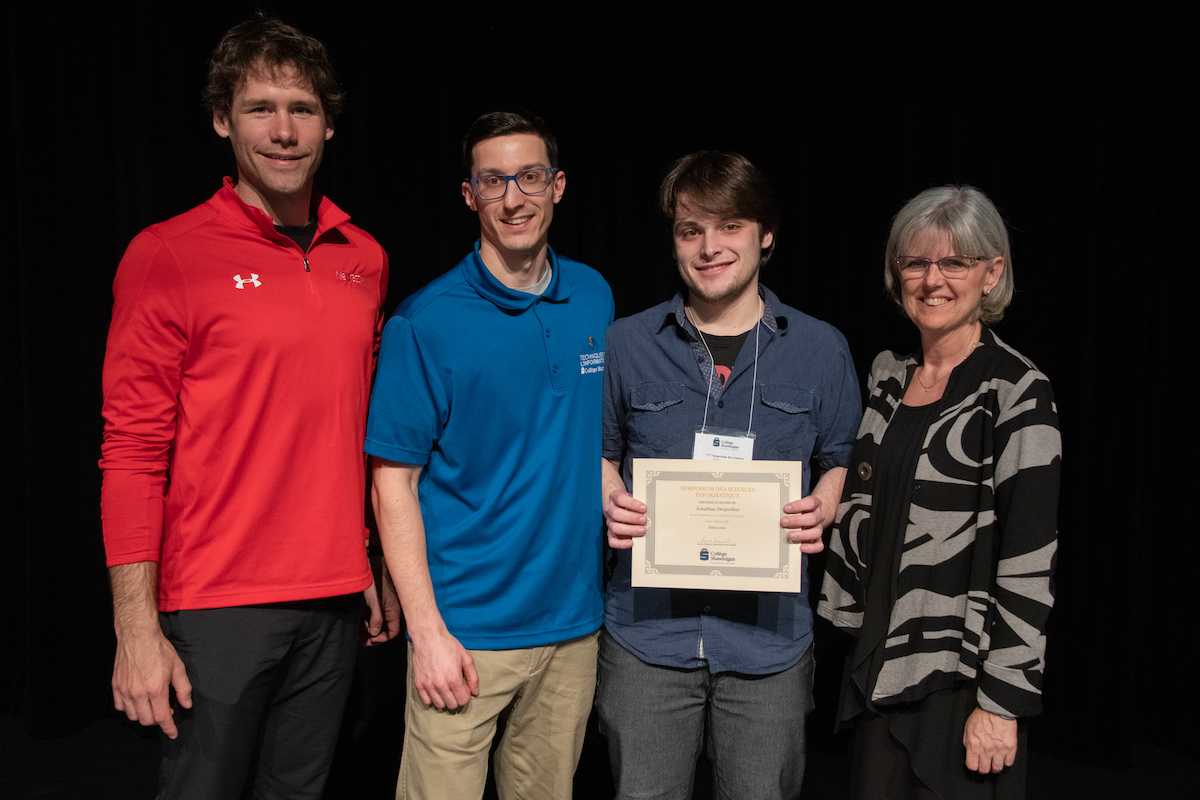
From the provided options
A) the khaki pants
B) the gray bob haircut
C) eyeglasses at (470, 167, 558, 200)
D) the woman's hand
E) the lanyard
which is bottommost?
the khaki pants

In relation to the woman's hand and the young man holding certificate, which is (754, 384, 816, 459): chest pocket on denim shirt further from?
the woman's hand

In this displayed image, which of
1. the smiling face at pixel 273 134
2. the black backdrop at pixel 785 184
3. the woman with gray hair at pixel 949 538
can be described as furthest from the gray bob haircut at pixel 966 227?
the smiling face at pixel 273 134

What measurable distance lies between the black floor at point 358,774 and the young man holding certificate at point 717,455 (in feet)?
4.30

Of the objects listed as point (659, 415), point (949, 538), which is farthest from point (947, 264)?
point (659, 415)

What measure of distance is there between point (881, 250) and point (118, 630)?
2.87 metres

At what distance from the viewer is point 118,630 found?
1.60 m

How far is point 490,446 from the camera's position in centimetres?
180

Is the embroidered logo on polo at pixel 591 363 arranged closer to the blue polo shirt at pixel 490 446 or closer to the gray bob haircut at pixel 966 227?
the blue polo shirt at pixel 490 446

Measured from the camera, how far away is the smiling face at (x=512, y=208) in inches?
72.3

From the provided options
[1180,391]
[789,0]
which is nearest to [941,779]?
[1180,391]

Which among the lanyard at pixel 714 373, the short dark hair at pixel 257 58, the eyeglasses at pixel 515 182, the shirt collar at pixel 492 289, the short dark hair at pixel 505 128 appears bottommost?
the lanyard at pixel 714 373

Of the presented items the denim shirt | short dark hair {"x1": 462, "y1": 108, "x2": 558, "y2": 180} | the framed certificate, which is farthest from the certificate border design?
short dark hair {"x1": 462, "y1": 108, "x2": 558, "y2": 180}

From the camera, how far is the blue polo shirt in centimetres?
176

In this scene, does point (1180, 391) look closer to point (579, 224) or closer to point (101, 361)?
point (579, 224)
